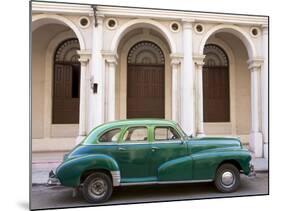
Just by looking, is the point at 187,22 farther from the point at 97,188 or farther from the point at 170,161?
the point at 97,188

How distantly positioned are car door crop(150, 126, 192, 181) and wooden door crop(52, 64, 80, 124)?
1.40 m

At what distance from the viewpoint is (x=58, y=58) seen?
15.1ft

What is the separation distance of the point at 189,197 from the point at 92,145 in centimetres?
150

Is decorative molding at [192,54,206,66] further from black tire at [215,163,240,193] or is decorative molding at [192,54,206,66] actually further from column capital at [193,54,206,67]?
black tire at [215,163,240,193]

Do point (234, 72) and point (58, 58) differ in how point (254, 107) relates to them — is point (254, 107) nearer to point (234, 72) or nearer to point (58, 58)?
point (234, 72)

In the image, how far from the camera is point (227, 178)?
384 cm

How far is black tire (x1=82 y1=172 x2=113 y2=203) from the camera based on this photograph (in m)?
3.47

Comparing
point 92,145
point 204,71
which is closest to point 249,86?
point 204,71

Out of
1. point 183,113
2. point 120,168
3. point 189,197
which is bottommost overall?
point 189,197

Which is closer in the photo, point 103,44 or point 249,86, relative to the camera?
point 103,44

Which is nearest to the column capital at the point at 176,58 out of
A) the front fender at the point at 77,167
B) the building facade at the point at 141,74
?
A: the building facade at the point at 141,74

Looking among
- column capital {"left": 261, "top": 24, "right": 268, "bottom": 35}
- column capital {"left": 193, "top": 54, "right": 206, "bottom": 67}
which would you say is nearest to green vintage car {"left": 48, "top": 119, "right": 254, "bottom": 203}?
column capital {"left": 193, "top": 54, "right": 206, "bottom": 67}

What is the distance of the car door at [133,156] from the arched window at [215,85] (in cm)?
149

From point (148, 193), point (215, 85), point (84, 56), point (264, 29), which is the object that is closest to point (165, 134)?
point (148, 193)
